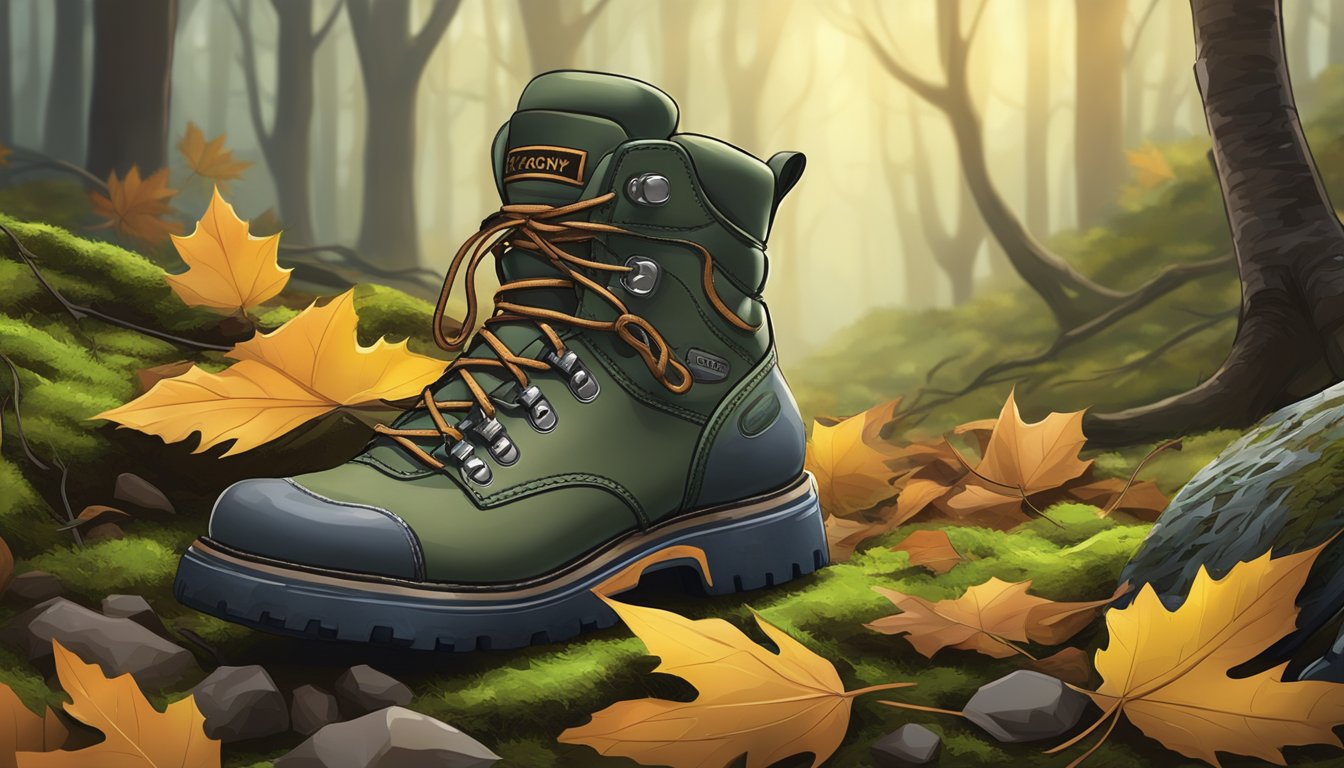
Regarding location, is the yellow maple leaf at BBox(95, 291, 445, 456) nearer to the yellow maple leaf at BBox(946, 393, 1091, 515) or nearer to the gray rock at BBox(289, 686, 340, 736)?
the gray rock at BBox(289, 686, 340, 736)

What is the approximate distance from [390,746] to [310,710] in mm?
112

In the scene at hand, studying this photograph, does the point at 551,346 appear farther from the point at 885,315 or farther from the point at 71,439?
the point at 885,315

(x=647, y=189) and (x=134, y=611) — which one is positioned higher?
(x=647, y=189)

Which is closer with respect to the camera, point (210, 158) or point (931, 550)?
point (931, 550)

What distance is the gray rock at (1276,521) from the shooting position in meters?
0.85

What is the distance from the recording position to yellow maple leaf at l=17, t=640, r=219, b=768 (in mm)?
797

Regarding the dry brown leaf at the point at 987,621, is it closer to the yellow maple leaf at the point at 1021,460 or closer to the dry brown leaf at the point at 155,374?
the yellow maple leaf at the point at 1021,460

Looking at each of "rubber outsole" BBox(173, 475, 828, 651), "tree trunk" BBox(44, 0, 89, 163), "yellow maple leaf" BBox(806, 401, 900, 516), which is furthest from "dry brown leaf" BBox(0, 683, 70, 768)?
"tree trunk" BBox(44, 0, 89, 163)

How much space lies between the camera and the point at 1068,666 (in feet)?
3.15

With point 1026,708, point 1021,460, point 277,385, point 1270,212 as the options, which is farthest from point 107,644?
point 1270,212

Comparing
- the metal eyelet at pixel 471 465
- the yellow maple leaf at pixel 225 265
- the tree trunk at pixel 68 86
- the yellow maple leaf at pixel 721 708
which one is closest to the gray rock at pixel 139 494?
the yellow maple leaf at pixel 225 265

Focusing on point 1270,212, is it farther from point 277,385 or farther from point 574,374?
point 277,385

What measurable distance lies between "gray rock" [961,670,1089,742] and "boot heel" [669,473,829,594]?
36 cm

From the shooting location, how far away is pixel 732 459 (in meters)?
1.23
